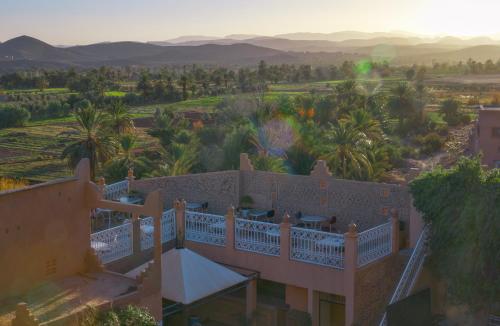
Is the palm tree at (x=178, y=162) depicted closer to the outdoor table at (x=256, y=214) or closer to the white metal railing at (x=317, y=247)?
the outdoor table at (x=256, y=214)

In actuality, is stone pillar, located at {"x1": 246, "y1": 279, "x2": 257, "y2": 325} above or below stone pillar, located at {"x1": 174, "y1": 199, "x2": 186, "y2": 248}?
below

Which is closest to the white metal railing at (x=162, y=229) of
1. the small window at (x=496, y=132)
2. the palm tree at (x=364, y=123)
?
the palm tree at (x=364, y=123)

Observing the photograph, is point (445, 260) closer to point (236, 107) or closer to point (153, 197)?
point (153, 197)

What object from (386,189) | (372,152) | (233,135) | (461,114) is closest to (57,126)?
(461,114)

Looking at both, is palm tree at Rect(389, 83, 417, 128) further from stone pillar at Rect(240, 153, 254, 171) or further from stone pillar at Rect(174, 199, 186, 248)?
stone pillar at Rect(174, 199, 186, 248)

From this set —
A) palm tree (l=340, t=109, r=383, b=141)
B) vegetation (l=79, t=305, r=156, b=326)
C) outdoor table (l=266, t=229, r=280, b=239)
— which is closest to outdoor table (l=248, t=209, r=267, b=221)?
outdoor table (l=266, t=229, r=280, b=239)
